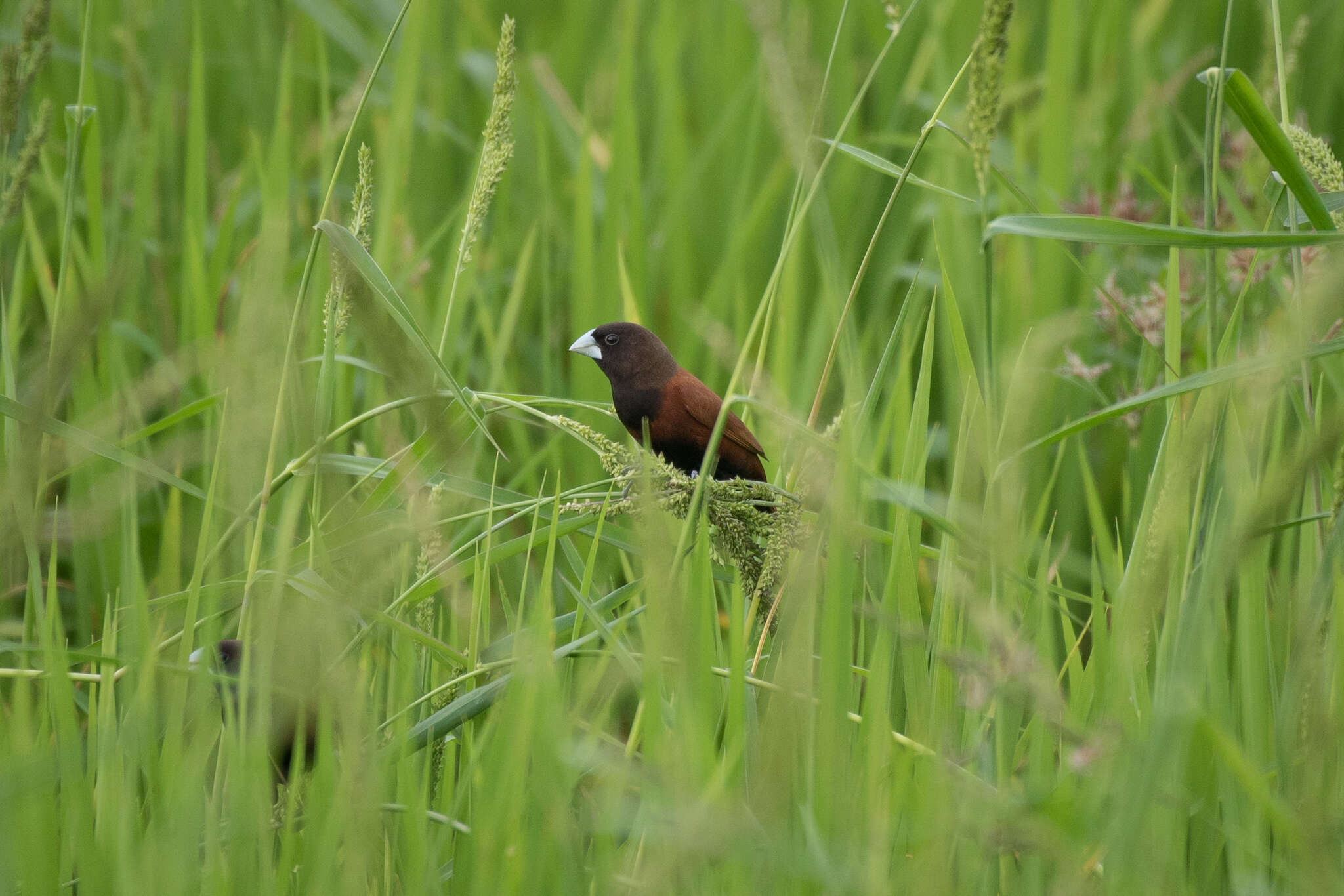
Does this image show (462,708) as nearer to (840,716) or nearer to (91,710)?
(840,716)

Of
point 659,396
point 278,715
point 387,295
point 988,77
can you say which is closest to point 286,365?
Answer: point 387,295

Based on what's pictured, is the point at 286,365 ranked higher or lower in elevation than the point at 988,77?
lower

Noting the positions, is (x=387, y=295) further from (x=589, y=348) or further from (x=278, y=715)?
(x=589, y=348)

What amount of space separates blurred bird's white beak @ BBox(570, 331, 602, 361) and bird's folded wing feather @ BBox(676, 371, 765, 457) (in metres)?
0.21

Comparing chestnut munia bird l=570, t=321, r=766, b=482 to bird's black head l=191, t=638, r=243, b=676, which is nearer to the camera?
bird's black head l=191, t=638, r=243, b=676

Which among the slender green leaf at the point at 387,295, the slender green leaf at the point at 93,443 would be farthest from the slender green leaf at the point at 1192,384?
the slender green leaf at the point at 93,443

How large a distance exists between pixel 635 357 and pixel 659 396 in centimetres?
11

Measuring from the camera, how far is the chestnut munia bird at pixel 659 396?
2631mm

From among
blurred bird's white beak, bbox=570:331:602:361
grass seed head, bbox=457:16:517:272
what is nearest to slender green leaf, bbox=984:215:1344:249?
grass seed head, bbox=457:16:517:272

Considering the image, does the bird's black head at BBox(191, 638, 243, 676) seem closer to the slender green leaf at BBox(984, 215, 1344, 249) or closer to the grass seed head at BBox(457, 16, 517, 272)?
the grass seed head at BBox(457, 16, 517, 272)

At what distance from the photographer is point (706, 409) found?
8.69 ft

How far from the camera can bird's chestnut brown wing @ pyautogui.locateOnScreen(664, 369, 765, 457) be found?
2.63m

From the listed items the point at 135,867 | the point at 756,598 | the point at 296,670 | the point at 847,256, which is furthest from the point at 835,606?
the point at 847,256

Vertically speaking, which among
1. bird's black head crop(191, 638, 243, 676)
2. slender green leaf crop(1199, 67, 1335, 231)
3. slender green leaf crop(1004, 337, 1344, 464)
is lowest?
bird's black head crop(191, 638, 243, 676)
